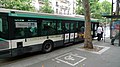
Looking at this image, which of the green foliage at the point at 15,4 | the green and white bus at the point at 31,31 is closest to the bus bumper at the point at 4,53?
the green and white bus at the point at 31,31

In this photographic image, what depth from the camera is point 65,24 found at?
10000 mm

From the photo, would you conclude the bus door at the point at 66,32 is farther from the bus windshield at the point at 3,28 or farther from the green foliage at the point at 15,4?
the green foliage at the point at 15,4

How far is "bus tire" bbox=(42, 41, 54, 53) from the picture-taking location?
27.4 feet

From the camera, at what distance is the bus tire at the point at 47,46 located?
27.4 feet

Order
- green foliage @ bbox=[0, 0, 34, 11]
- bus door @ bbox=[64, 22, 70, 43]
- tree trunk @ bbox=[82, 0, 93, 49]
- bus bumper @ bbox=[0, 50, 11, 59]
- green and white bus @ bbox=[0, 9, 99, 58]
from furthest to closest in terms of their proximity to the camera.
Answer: green foliage @ bbox=[0, 0, 34, 11] → bus door @ bbox=[64, 22, 70, 43] → tree trunk @ bbox=[82, 0, 93, 49] → green and white bus @ bbox=[0, 9, 99, 58] → bus bumper @ bbox=[0, 50, 11, 59]

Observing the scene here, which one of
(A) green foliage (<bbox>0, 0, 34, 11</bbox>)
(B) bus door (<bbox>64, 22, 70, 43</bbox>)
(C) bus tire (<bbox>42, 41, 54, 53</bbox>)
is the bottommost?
(C) bus tire (<bbox>42, 41, 54, 53</bbox>)

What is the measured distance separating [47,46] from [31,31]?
1.71m

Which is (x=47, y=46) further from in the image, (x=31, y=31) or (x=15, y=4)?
(x=15, y=4)

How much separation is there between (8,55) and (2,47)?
1.71ft

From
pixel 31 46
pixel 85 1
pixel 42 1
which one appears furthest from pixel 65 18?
pixel 42 1

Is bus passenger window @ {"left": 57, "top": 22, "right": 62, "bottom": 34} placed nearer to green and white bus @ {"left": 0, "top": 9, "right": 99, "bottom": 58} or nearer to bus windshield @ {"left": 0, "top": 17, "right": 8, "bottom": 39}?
green and white bus @ {"left": 0, "top": 9, "right": 99, "bottom": 58}

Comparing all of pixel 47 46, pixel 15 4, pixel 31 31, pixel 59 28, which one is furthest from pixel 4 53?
pixel 15 4

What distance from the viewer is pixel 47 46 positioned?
340 inches

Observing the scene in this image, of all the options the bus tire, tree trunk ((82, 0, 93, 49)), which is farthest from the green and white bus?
tree trunk ((82, 0, 93, 49))
